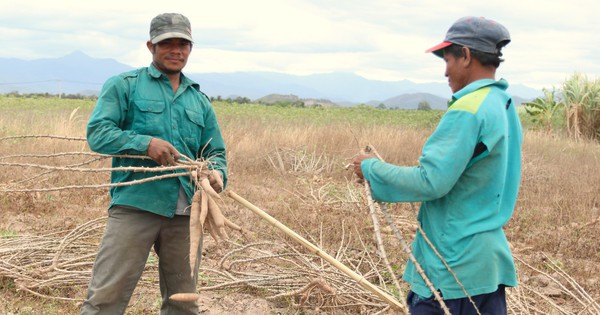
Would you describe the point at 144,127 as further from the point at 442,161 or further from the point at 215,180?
the point at 442,161

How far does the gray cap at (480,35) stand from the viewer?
2113 millimetres

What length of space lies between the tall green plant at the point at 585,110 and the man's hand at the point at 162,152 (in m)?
14.4

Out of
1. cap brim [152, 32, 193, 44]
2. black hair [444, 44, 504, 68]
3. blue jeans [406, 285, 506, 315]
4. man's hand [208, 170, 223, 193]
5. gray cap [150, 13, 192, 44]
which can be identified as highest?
gray cap [150, 13, 192, 44]

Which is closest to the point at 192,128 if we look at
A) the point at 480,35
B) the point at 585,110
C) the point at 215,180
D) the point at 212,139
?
the point at 212,139

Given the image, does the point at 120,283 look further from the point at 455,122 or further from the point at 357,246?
the point at 357,246

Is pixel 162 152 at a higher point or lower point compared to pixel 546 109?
lower

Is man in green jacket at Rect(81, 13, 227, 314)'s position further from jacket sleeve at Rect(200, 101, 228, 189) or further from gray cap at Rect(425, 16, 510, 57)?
gray cap at Rect(425, 16, 510, 57)

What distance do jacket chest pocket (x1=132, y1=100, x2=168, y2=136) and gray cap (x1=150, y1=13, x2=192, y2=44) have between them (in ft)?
0.97

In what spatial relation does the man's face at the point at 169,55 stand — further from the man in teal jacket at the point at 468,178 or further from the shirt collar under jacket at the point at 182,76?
the man in teal jacket at the point at 468,178

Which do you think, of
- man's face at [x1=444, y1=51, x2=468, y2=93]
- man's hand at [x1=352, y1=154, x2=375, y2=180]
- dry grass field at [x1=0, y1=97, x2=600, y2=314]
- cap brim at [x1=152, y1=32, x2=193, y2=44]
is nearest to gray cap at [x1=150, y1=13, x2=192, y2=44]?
cap brim at [x1=152, y1=32, x2=193, y2=44]

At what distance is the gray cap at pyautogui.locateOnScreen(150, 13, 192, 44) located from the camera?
9.27ft

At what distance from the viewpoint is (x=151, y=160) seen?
2.81m

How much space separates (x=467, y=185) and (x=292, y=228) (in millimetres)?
3973

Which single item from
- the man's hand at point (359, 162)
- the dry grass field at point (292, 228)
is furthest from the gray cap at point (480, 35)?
the dry grass field at point (292, 228)
